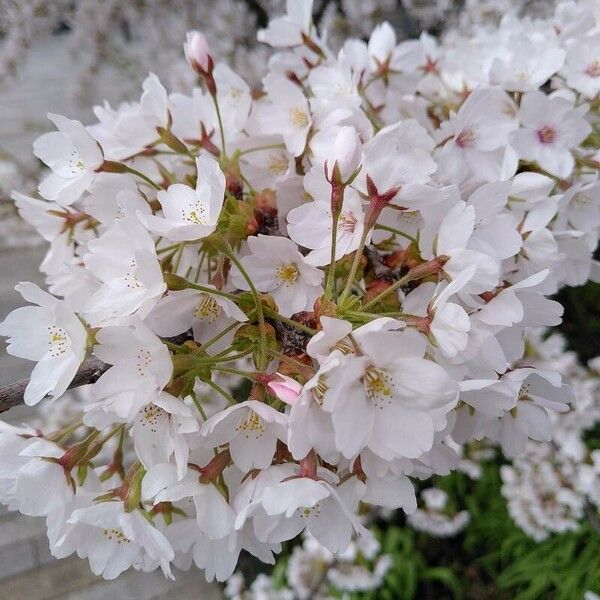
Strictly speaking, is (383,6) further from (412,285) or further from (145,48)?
(412,285)

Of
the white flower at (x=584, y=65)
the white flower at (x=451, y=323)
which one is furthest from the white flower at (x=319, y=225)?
the white flower at (x=584, y=65)

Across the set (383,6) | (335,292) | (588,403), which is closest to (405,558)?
(588,403)

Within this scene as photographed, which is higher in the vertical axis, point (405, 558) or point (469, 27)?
point (469, 27)

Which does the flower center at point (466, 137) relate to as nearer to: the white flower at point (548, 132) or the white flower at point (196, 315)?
the white flower at point (548, 132)

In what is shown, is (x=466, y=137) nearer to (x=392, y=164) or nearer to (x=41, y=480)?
(x=392, y=164)

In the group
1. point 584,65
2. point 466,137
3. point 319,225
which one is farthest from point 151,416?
point 584,65
